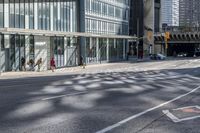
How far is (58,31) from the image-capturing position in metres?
56.1

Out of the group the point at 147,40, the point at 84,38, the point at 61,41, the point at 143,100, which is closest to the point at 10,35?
the point at 61,41

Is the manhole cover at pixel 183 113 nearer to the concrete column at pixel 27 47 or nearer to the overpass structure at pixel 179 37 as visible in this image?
the concrete column at pixel 27 47

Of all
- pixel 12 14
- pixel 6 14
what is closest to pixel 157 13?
pixel 12 14

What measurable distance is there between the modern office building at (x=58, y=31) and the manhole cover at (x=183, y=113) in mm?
30670

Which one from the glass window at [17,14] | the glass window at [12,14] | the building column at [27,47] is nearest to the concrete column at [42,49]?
the building column at [27,47]

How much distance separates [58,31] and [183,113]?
144 ft

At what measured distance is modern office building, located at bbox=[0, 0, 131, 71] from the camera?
49.1 m

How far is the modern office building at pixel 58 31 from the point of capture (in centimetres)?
4906

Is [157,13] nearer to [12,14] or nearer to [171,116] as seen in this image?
[12,14]

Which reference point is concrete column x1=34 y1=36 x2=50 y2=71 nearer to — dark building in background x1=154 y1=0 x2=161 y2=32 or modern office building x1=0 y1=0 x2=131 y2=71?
modern office building x1=0 y1=0 x2=131 y2=71

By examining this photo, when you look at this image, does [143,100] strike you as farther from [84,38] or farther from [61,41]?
[84,38]

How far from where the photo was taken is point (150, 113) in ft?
43.0

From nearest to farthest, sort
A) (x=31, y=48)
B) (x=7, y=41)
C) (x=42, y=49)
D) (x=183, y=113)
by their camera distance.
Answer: (x=183, y=113)
(x=7, y=41)
(x=31, y=48)
(x=42, y=49)

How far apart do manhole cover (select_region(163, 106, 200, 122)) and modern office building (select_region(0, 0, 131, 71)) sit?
101ft
